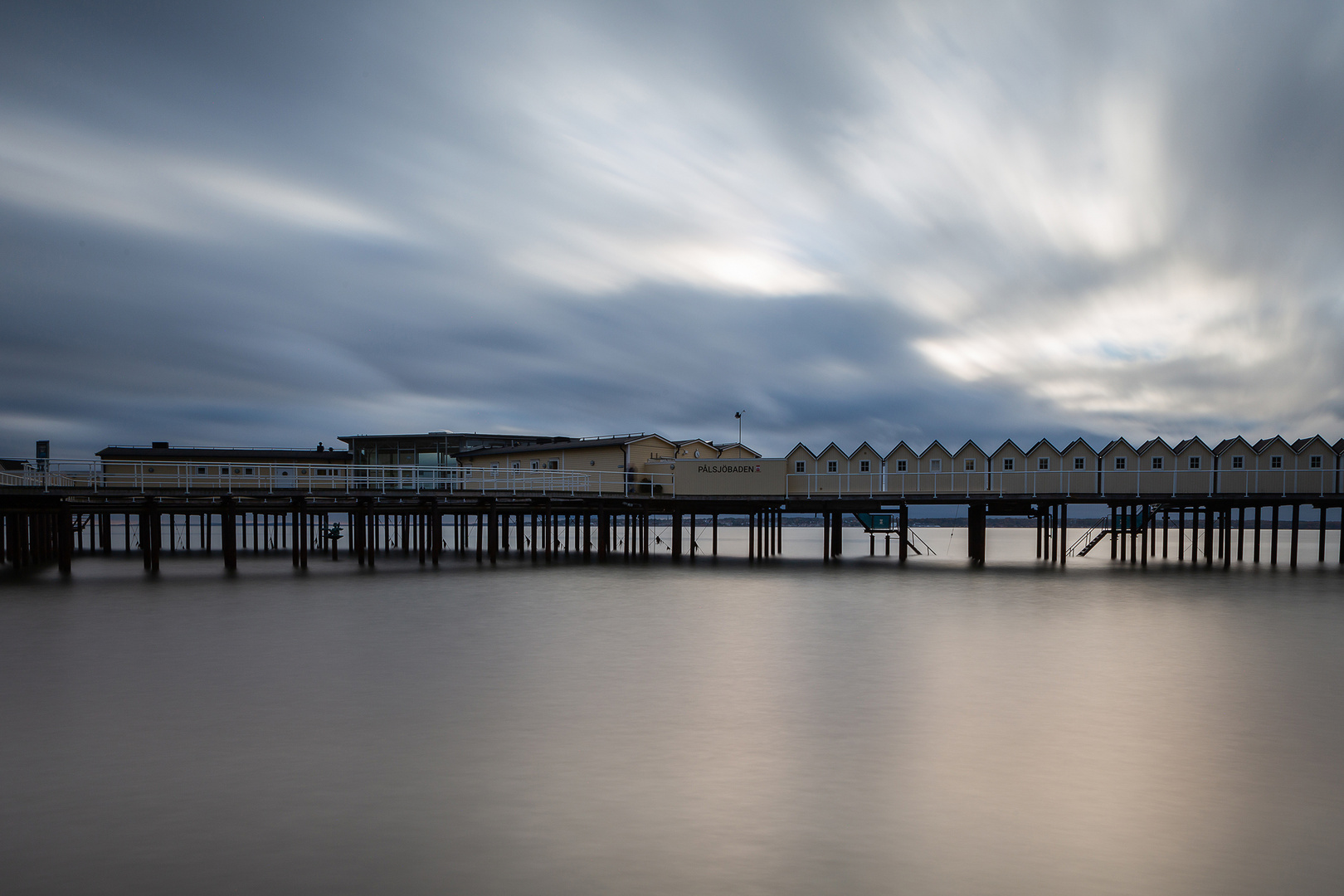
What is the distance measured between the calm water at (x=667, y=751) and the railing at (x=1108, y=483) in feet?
40.9

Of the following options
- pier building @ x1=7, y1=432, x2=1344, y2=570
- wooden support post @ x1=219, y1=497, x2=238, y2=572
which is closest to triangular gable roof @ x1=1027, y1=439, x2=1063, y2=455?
pier building @ x1=7, y1=432, x2=1344, y2=570

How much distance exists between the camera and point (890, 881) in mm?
8398

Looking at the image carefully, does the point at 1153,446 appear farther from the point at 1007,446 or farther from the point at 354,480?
the point at 354,480

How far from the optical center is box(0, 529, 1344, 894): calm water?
8.68 metres

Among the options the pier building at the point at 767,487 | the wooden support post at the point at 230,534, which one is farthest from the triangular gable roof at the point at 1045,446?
the wooden support post at the point at 230,534

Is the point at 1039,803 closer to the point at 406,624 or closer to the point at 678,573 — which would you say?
the point at 406,624

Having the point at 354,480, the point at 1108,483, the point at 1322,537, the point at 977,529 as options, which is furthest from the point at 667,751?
the point at 1322,537

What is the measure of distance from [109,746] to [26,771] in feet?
4.01

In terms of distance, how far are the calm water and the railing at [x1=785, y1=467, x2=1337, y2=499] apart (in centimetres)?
1247

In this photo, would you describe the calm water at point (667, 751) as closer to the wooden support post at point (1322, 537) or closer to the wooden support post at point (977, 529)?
the wooden support post at point (1322, 537)

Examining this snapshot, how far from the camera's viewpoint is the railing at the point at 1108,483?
36875 millimetres

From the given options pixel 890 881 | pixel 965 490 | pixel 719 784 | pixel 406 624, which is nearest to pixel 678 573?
pixel 965 490

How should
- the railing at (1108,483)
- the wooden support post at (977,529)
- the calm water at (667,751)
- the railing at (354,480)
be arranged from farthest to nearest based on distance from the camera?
the wooden support post at (977,529), the railing at (1108,483), the railing at (354,480), the calm water at (667,751)

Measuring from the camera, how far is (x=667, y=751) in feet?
41.5
